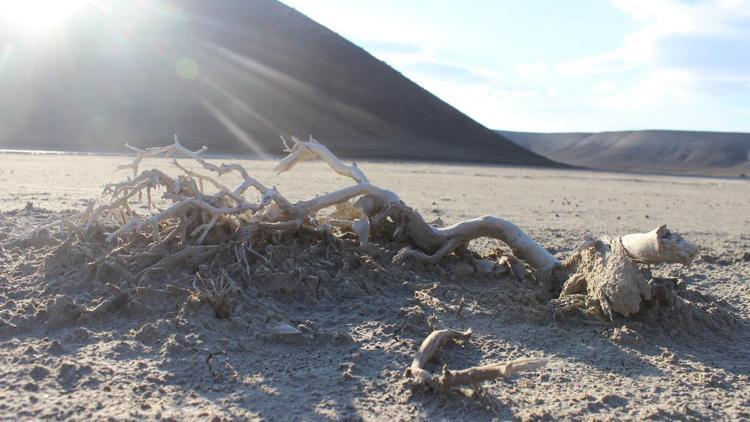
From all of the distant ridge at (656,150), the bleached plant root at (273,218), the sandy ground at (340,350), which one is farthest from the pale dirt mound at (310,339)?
the distant ridge at (656,150)

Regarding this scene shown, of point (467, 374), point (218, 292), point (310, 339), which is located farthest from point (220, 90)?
point (467, 374)

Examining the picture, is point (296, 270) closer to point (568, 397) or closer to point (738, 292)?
point (568, 397)

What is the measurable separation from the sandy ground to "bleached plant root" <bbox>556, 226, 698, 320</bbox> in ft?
0.36

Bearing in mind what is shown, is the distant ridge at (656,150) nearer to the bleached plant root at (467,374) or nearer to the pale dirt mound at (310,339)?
Result: the pale dirt mound at (310,339)

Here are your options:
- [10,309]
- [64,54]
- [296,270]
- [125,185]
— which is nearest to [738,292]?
[296,270]

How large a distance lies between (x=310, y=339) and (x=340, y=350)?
15cm

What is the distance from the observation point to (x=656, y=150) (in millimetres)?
95688

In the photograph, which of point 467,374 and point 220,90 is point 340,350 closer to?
point 467,374

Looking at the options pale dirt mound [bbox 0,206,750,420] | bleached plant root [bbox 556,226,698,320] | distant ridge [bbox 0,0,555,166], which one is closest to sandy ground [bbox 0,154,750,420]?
pale dirt mound [bbox 0,206,750,420]

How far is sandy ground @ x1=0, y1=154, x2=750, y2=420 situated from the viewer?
2506 millimetres

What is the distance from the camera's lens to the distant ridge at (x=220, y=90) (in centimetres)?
4328

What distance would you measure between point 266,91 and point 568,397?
5346 cm

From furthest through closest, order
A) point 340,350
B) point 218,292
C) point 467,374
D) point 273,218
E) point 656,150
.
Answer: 1. point 656,150
2. point 273,218
3. point 218,292
4. point 340,350
5. point 467,374

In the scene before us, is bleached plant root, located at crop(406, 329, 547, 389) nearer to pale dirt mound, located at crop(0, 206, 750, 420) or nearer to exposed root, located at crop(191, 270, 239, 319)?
pale dirt mound, located at crop(0, 206, 750, 420)
